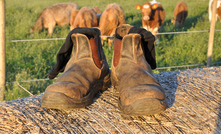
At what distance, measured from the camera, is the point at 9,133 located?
1.43 m

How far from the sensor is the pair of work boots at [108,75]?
155 centimetres

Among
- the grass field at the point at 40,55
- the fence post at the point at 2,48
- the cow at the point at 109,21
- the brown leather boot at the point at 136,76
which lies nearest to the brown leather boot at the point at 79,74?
the brown leather boot at the point at 136,76

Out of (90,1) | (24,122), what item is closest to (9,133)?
(24,122)

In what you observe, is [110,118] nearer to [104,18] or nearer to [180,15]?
[104,18]

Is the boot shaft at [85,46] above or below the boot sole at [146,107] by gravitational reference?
above

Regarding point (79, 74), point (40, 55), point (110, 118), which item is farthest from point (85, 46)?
point (40, 55)

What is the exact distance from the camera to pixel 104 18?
25.2 feet

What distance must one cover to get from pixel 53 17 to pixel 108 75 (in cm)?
865

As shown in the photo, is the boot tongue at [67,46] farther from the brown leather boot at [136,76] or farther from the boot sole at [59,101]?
the boot sole at [59,101]

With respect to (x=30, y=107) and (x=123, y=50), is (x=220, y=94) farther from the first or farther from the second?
(x=30, y=107)

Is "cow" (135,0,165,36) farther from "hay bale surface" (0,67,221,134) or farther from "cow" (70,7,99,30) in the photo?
"hay bale surface" (0,67,221,134)

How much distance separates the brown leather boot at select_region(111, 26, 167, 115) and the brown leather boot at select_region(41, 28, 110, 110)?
0.50 feet

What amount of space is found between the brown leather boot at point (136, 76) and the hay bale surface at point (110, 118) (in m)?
0.10

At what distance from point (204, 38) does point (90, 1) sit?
9294 millimetres
